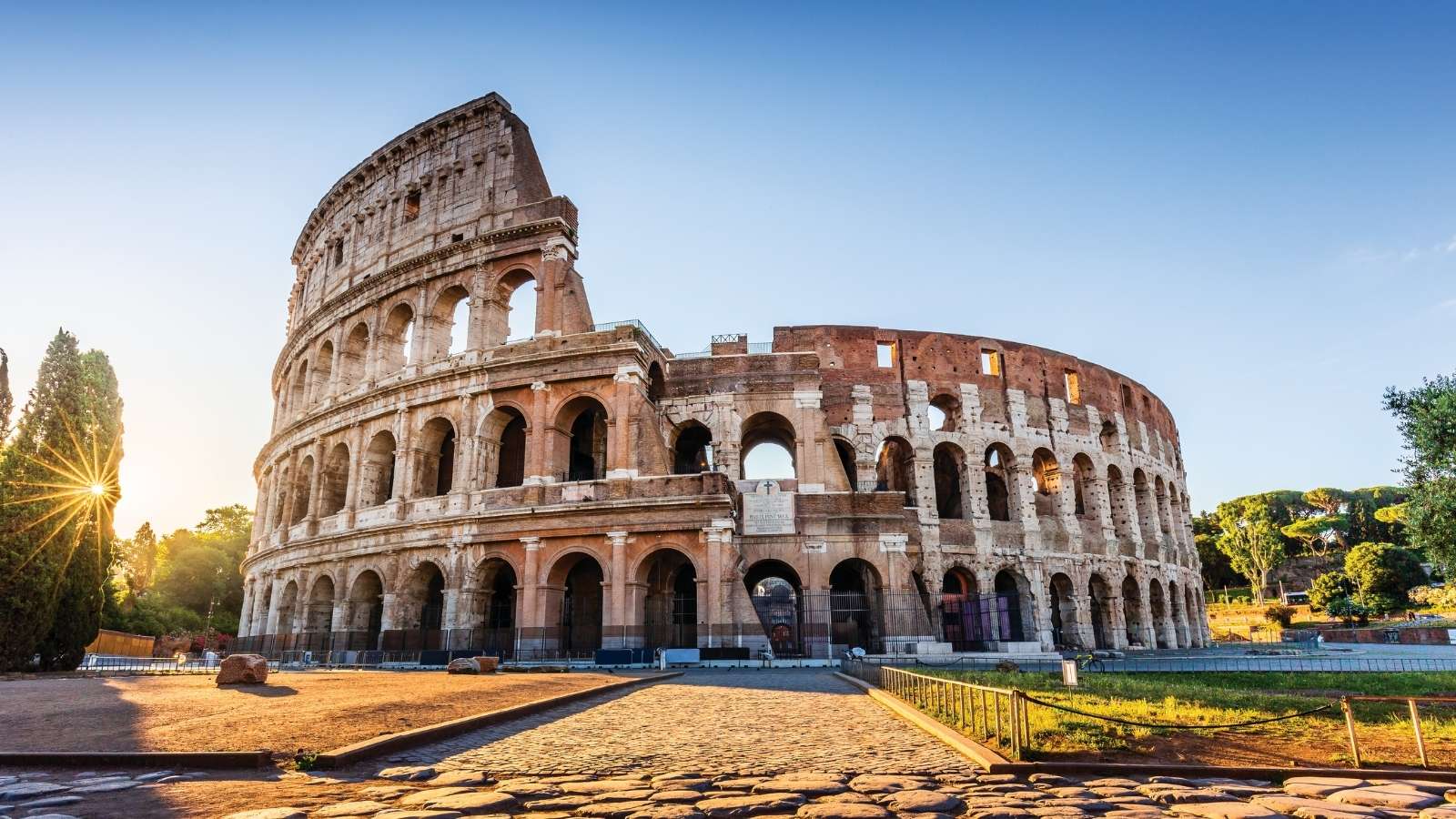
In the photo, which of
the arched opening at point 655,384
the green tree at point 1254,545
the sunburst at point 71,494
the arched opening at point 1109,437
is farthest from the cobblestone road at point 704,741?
the green tree at point 1254,545

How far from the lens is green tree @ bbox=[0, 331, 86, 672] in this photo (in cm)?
1767

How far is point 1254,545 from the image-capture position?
56438 millimetres

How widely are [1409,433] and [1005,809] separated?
1842 centimetres

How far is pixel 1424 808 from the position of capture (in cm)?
444

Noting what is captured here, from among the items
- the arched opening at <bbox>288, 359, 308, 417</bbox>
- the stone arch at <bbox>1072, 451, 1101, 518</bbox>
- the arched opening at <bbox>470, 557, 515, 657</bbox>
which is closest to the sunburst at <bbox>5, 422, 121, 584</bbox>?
the arched opening at <bbox>288, 359, 308, 417</bbox>

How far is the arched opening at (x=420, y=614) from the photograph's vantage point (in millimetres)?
22625

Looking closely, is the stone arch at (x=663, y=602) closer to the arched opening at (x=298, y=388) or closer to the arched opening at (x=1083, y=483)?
the arched opening at (x=1083, y=483)

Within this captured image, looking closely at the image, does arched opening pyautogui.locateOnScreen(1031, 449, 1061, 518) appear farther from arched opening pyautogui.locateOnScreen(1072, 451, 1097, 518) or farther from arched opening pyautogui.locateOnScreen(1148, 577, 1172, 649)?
arched opening pyautogui.locateOnScreen(1148, 577, 1172, 649)

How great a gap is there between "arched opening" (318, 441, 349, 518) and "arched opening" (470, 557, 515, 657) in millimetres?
6939

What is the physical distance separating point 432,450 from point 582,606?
23.4 ft

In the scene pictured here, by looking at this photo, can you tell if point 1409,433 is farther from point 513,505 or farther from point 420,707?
point 513,505

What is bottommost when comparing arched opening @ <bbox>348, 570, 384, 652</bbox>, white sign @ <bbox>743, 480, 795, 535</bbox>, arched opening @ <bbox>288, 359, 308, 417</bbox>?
arched opening @ <bbox>348, 570, 384, 652</bbox>

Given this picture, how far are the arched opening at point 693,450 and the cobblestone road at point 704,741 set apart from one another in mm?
17437

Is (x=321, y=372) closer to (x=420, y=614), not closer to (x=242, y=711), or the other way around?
(x=420, y=614)
